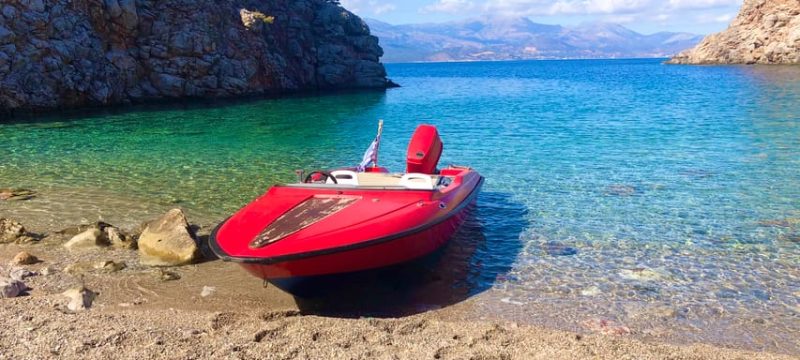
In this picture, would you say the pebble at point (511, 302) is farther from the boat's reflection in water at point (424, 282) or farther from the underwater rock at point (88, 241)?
the underwater rock at point (88, 241)

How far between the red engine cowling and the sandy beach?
3.96 meters

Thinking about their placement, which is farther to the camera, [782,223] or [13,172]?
[13,172]

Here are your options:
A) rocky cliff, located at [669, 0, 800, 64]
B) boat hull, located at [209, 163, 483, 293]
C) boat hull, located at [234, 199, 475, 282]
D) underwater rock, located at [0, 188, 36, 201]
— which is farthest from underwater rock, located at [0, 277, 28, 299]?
rocky cliff, located at [669, 0, 800, 64]

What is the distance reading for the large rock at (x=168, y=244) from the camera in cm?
898

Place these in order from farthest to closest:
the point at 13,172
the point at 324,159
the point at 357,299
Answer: the point at 324,159
the point at 13,172
the point at 357,299

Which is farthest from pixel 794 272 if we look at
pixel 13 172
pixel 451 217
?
pixel 13 172

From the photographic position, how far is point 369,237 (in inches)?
285

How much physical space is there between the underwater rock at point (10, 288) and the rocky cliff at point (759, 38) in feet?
300

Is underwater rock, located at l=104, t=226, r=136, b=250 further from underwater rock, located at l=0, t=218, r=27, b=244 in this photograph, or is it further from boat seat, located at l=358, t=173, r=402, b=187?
boat seat, located at l=358, t=173, r=402, b=187

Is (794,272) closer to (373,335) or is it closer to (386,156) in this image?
(373,335)

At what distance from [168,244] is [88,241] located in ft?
5.45

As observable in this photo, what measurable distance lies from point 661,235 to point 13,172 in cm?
1732

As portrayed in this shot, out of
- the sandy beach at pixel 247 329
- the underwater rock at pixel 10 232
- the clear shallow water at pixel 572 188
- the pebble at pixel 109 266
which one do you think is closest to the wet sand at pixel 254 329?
the sandy beach at pixel 247 329

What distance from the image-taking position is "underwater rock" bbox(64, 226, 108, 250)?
31.5 feet
